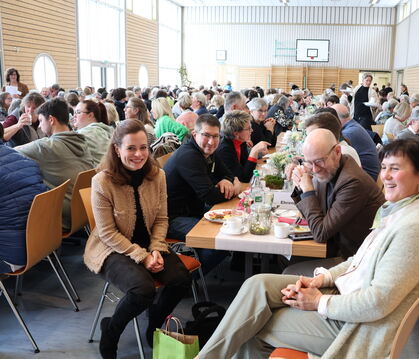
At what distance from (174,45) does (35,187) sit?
21.1 meters

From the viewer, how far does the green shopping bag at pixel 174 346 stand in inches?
89.7

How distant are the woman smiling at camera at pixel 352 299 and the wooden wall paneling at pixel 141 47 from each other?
1602 centimetres

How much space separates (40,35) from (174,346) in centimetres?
1089

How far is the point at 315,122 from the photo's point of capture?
364 cm

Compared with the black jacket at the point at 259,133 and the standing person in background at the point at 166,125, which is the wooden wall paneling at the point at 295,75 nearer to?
the black jacket at the point at 259,133

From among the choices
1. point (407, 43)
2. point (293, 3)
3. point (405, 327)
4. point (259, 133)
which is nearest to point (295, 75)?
point (293, 3)

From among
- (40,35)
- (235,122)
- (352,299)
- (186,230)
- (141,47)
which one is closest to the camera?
(352,299)

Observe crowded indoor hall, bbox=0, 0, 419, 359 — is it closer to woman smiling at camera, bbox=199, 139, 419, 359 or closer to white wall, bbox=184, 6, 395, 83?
woman smiling at camera, bbox=199, 139, 419, 359

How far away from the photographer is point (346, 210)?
101 inches

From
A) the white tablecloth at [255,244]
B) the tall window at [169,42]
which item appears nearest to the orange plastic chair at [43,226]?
the white tablecloth at [255,244]

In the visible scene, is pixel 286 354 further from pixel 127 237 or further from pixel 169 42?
pixel 169 42

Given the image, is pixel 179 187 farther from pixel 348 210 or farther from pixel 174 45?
pixel 174 45

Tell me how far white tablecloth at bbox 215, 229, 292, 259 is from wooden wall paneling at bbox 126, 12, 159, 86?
15499mm

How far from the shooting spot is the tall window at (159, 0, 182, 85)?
21266 millimetres
